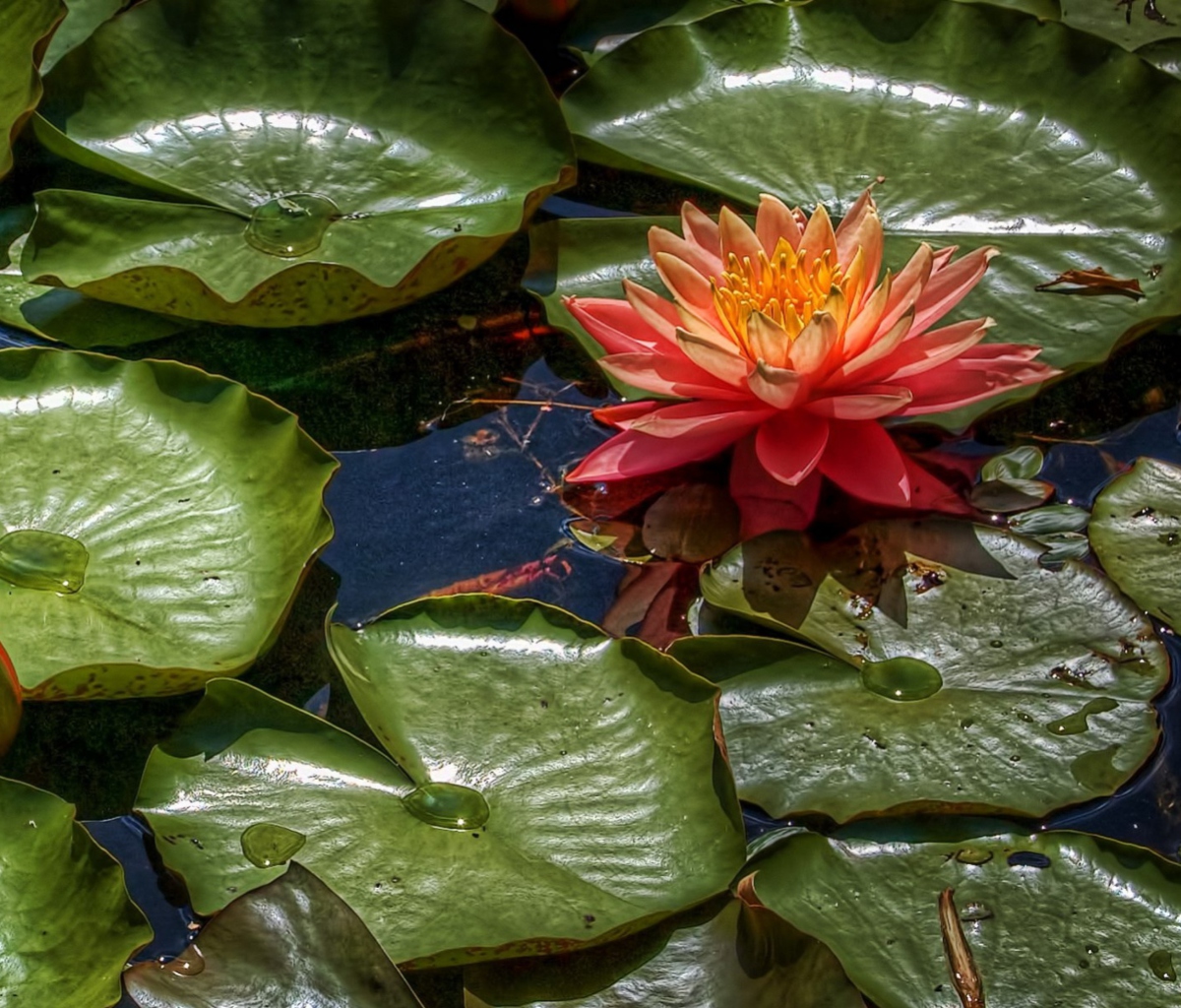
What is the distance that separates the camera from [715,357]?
175cm

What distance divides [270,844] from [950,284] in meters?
1.21

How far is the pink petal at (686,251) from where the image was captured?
6.25ft

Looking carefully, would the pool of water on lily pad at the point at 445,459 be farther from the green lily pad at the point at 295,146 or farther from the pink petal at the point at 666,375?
the pink petal at the point at 666,375

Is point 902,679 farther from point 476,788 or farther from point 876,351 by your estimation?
point 476,788

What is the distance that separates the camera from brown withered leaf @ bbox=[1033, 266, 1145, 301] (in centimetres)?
203

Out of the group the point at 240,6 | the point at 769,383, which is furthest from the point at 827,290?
the point at 240,6

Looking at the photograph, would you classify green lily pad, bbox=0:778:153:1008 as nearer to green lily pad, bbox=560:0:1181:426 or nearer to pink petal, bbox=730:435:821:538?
pink petal, bbox=730:435:821:538

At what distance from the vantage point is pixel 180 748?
158cm

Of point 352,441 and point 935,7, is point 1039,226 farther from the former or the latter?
point 352,441

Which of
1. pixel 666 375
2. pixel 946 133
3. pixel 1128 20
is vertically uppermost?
pixel 1128 20

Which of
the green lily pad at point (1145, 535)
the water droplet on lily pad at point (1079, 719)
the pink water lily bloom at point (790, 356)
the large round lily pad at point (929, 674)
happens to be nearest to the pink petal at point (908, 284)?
the pink water lily bloom at point (790, 356)

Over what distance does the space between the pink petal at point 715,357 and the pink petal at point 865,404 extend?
5.0 inches

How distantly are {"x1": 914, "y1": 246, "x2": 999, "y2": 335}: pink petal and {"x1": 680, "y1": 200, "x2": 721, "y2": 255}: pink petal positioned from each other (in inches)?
12.4

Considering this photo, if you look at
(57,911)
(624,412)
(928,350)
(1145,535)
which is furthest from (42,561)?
(1145,535)
